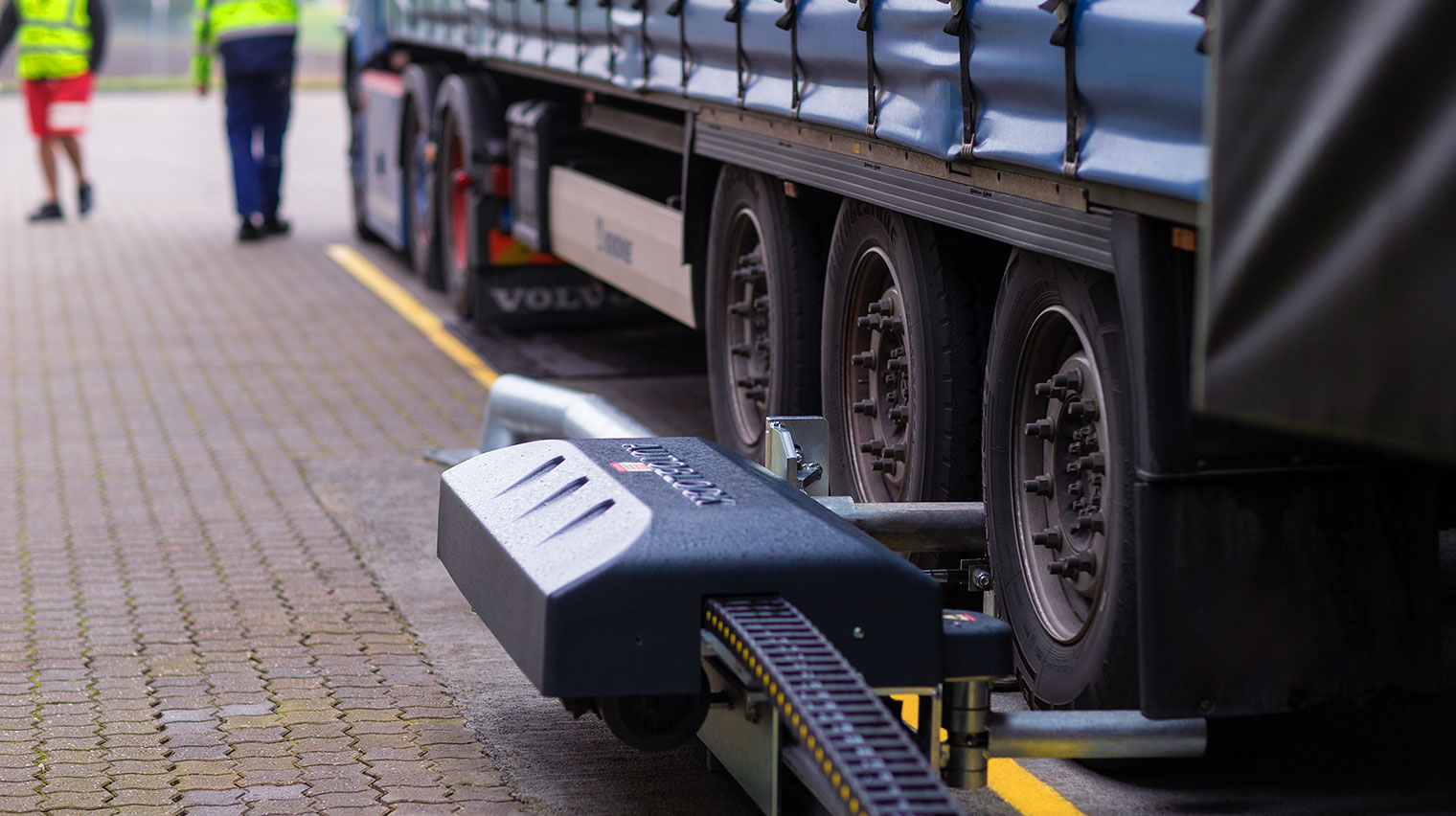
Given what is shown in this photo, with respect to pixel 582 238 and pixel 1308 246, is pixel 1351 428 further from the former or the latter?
pixel 582 238

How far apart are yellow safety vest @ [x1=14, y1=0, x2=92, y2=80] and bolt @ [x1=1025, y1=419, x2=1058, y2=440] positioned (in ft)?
44.0

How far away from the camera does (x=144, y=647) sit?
5074 millimetres

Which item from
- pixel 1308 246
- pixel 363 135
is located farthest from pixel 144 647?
pixel 363 135

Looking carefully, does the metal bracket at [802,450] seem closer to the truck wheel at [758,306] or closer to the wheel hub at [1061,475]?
the wheel hub at [1061,475]

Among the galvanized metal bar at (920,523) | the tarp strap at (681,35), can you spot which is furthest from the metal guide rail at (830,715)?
the tarp strap at (681,35)

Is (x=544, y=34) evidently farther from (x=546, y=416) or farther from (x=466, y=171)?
(x=546, y=416)

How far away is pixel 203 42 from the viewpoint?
14.7m

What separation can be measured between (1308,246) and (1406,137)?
0.21 metres

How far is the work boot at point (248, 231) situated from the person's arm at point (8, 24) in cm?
296

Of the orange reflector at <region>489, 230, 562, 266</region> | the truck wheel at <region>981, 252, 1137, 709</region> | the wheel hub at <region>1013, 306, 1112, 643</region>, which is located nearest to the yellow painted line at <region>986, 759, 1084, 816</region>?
the truck wheel at <region>981, 252, 1137, 709</region>

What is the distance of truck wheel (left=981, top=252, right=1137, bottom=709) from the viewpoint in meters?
3.71

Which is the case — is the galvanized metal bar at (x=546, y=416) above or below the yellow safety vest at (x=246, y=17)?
below

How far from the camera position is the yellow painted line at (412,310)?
968cm

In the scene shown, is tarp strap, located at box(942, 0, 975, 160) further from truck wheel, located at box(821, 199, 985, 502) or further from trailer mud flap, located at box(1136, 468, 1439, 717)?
trailer mud flap, located at box(1136, 468, 1439, 717)
